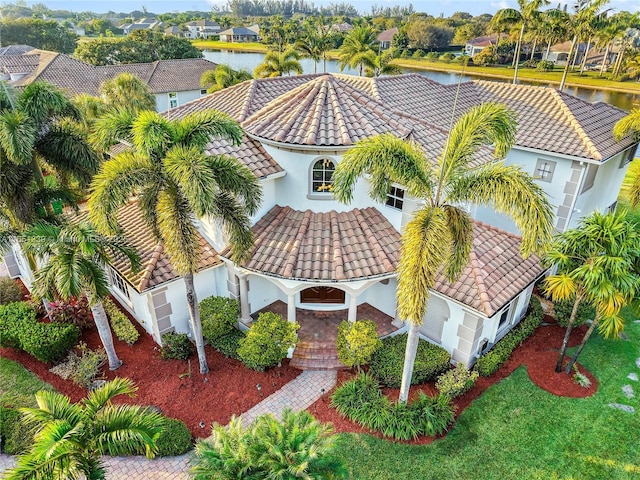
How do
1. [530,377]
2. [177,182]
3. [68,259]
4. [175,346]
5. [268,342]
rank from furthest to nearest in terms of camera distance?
[175,346] < [530,377] < [268,342] < [68,259] < [177,182]

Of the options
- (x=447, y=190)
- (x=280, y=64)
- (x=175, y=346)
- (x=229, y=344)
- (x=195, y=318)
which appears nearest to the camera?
(x=447, y=190)

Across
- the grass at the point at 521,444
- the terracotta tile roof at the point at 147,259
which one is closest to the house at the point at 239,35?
the terracotta tile roof at the point at 147,259

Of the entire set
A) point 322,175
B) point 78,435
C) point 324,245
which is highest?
point 322,175

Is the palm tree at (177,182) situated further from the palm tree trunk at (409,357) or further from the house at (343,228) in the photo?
the palm tree trunk at (409,357)

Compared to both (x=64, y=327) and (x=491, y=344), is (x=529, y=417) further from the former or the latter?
(x=64, y=327)

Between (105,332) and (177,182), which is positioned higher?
(177,182)

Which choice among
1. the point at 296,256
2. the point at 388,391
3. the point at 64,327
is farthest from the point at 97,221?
the point at 388,391

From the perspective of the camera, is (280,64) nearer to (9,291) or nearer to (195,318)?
(9,291)

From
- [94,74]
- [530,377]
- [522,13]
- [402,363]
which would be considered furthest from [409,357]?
[94,74]
